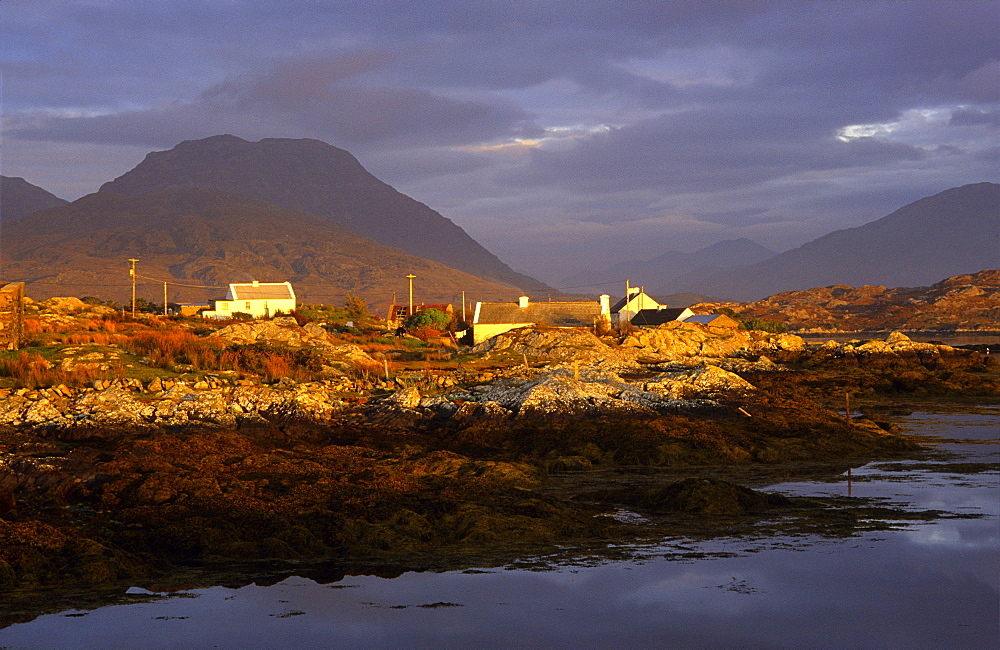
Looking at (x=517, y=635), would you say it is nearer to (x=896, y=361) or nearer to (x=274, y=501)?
(x=274, y=501)

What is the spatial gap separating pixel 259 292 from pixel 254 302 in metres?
4.23

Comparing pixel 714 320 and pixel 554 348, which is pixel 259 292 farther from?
pixel 714 320

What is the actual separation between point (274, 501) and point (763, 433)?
633 inches

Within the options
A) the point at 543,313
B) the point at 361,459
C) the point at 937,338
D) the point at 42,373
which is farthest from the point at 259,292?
the point at 937,338

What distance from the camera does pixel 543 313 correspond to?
283 ft

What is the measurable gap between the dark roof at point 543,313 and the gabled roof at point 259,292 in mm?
20436

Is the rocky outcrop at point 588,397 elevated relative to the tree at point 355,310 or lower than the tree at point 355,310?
lower

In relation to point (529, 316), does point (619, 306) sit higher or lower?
higher

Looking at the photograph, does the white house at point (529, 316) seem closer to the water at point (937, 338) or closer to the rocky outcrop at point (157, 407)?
the water at point (937, 338)

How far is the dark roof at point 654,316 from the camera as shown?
100 m

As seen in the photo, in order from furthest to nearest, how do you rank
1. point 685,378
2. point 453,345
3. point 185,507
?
point 453,345, point 685,378, point 185,507

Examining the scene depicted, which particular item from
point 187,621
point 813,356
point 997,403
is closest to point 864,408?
point 997,403

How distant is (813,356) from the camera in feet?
218

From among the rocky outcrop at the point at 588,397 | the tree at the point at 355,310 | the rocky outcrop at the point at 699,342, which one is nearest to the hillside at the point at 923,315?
the rocky outcrop at the point at 699,342
